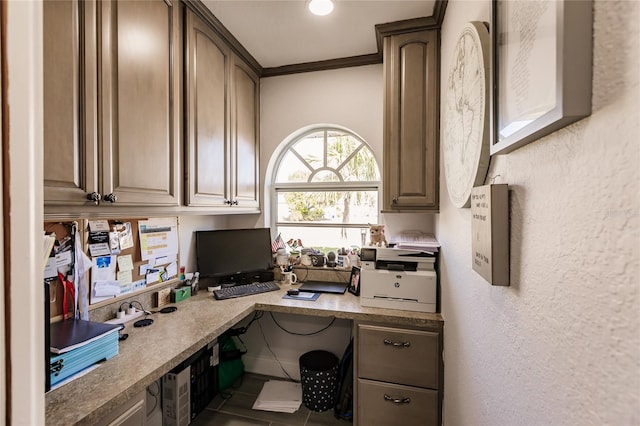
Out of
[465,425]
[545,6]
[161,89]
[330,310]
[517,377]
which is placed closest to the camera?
[545,6]

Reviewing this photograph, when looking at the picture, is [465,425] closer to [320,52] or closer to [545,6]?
[545,6]

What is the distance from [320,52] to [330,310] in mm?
1920

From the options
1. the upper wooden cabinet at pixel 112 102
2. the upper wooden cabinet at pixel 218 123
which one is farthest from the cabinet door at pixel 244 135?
the upper wooden cabinet at pixel 112 102

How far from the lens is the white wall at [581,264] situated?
1.02 ft

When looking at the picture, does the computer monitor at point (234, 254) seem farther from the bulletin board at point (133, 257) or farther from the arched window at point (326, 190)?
the arched window at point (326, 190)

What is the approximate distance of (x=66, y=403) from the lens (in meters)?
0.92

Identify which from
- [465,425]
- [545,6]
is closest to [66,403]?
[465,425]

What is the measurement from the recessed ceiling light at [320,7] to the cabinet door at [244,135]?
73 cm

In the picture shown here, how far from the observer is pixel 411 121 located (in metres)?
1.87

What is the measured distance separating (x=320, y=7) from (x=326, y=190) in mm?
1354

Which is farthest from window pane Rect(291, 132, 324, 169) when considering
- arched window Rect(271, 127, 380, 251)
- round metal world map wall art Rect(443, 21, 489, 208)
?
round metal world map wall art Rect(443, 21, 489, 208)

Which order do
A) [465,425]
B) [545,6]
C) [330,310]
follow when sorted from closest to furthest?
[545,6], [465,425], [330,310]

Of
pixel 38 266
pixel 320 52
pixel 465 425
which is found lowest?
pixel 465 425

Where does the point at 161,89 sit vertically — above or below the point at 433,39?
below
